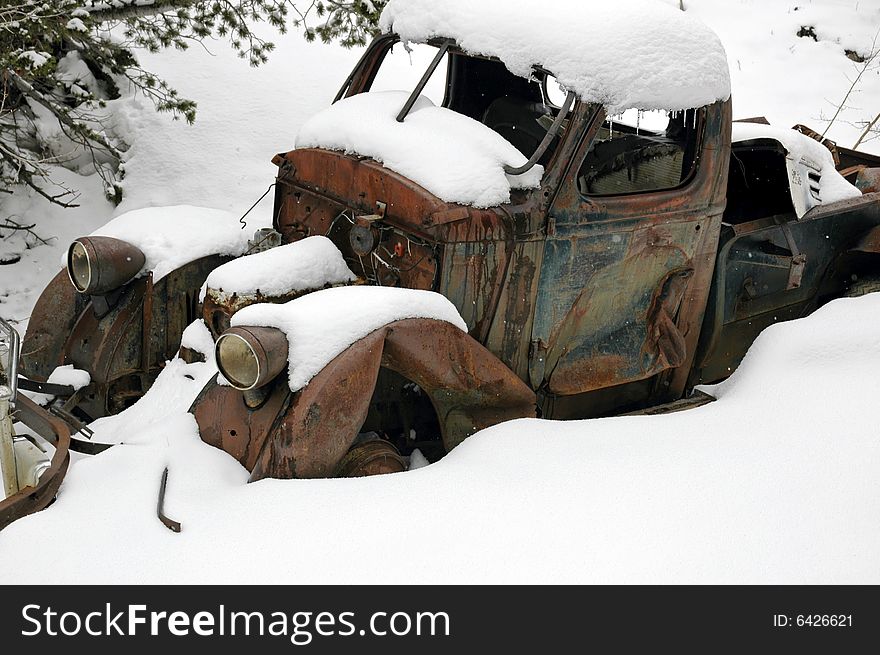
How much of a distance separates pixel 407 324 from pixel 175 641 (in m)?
1.23

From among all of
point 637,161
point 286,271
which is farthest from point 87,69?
point 637,161

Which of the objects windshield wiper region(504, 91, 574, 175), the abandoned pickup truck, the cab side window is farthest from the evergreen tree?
windshield wiper region(504, 91, 574, 175)

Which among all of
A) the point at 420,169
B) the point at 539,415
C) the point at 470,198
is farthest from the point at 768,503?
the point at 420,169

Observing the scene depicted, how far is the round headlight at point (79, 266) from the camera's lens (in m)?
3.77

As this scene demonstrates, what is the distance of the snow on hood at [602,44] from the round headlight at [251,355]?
1450mm

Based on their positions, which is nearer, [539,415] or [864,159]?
[539,415]

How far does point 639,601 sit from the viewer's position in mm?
2480

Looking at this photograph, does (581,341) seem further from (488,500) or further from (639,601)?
(639,601)

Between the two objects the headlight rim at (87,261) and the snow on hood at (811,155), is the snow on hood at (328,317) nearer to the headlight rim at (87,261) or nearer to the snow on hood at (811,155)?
the headlight rim at (87,261)

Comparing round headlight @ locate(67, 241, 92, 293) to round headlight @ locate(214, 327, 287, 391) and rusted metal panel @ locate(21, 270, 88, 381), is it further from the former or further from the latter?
round headlight @ locate(214, 327, 287, 391)

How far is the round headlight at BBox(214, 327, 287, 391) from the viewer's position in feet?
9.34

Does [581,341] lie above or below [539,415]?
above

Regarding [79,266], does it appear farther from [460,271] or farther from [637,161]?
[637,161]

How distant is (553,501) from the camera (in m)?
2.88
